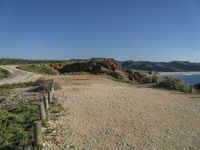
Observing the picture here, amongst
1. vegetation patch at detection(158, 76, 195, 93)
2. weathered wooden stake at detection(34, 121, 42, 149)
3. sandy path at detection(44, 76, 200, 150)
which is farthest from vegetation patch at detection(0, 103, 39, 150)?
vegetation patch at detection(158, 76, 195, 93)

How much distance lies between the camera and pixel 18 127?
1152 centimetres

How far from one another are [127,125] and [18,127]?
408 cm

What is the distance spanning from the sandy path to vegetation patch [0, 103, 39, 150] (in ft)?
2.76

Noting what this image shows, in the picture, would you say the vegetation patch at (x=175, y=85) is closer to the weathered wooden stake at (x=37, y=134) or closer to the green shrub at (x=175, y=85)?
the green shrub at (x=175, y=85)

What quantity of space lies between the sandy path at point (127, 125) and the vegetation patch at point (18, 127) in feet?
2.76

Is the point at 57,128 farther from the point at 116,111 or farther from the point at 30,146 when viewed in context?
the point at 116,111

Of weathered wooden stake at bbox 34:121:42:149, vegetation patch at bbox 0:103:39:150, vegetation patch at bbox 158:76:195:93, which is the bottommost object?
vegetation patch at bbox 158:76:195:93

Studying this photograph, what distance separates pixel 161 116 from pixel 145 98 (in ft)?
19.4

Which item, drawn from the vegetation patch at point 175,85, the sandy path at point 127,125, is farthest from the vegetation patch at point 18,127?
the vegetation patch at point 175,85

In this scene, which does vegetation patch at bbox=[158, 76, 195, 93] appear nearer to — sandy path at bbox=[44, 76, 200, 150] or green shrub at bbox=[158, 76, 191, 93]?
green shrub at bbox=[158, 76, 191, 93]

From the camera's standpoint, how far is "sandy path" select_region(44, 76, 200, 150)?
10.2 meters

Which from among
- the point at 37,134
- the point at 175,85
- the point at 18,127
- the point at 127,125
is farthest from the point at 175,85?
the point at 37,134

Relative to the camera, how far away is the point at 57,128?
1181cm

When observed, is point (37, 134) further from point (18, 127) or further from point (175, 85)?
point (175, 85)
